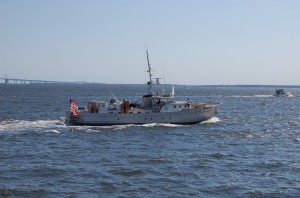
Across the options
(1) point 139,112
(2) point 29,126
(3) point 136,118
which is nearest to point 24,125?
(2) point 29,126

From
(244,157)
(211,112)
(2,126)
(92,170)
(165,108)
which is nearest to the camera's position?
(92,170)

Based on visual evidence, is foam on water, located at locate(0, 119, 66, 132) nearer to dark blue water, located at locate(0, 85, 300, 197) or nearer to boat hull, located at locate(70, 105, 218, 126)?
dark blue water, located at locate(0, 85, 300, 197)

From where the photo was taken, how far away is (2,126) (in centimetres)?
4838

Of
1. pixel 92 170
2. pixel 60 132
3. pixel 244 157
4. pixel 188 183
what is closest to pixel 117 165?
pixel 92 170

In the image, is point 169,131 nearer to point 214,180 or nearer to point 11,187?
point 214,180

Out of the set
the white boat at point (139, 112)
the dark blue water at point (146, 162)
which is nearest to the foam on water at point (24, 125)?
A: the dark blue water at point (146, 162)

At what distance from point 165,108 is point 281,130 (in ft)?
43.1

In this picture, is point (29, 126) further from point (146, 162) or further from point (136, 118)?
point (146, 162)

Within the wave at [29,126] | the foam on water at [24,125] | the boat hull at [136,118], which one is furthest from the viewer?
the boat hull at [136,118]

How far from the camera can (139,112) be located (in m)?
52.3

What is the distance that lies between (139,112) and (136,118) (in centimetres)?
82

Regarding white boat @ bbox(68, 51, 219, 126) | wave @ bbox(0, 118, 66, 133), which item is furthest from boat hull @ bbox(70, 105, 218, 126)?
wave @ bbox(0, 118, 66, 133)

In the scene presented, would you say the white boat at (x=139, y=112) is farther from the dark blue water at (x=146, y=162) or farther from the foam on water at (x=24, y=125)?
the dark blue water at (x=146, y=162)

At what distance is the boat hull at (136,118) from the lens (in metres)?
50.9
